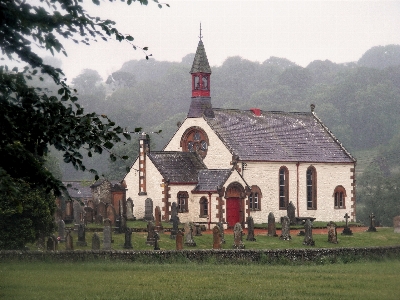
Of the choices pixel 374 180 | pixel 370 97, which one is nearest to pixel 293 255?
pixel 374 180

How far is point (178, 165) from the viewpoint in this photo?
6322 cm

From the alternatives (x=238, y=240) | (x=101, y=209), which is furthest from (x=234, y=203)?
(x=238, y=240)

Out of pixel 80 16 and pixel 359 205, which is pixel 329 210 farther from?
pixel 80 16

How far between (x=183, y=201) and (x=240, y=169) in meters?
4.79

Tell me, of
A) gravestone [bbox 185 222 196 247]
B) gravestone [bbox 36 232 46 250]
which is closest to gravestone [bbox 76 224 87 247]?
gravestone [bbox 36 232 46 250]

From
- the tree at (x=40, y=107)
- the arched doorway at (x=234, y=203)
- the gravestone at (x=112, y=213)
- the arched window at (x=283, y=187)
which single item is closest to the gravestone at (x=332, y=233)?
the arched doorway at (x=234, y=203)

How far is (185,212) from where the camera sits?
60906mm

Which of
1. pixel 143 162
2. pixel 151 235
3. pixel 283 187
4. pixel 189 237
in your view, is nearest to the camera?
pixel 189 237

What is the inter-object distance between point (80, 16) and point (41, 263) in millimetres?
15649

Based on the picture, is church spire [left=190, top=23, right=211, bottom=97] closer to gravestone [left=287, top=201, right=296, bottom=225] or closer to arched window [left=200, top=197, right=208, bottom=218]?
arched window [left=200, top=197, right=208, bottom=218]

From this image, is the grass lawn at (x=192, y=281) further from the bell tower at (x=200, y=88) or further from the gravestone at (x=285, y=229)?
the bell tower at (x=200, y=88)

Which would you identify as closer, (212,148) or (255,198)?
(255,198)

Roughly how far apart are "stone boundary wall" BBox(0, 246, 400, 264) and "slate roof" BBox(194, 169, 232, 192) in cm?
1978

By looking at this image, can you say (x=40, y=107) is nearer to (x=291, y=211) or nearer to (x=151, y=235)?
(x=151, y=235)
